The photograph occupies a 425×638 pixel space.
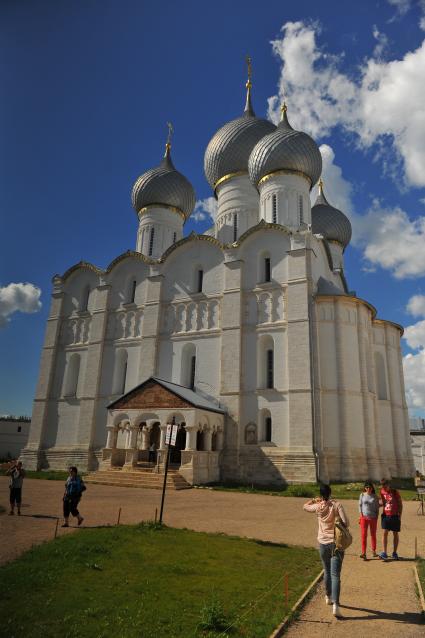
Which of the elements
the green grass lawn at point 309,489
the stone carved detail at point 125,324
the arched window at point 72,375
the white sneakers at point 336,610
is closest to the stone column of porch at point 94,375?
the stone carved detail at point 125,324

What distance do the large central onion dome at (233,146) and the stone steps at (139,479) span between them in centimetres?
2173

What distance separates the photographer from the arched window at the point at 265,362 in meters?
24.1

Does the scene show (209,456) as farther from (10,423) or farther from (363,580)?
(10,423)

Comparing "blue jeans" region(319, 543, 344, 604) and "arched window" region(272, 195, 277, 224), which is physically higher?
"arched window" region(272, 195, 277, 224)

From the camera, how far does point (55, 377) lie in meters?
31.4

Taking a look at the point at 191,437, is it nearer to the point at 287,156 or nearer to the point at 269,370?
the point at 269,370

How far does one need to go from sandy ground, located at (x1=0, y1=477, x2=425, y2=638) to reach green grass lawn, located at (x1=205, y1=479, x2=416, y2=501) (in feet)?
4.39

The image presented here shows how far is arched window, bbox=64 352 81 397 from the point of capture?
3072 centimetres

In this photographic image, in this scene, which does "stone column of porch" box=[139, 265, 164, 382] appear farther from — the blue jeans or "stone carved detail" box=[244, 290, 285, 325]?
the blue jeans

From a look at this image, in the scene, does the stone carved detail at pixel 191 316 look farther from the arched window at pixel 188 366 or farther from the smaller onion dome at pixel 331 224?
the smaller onion dome at pixel 331 224

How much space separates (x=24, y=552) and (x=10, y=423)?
126 ft

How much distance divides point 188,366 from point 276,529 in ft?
53.5

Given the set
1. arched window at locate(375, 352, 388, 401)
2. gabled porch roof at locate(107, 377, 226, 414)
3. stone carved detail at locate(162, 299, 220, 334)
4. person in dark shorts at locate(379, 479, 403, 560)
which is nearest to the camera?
person in dark shorts at locate(379, 479, 403, 560)

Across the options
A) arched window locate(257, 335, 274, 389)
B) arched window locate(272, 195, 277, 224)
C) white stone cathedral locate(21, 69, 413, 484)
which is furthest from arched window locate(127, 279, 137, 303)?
arched window locate(257, 335, 274, 389)
